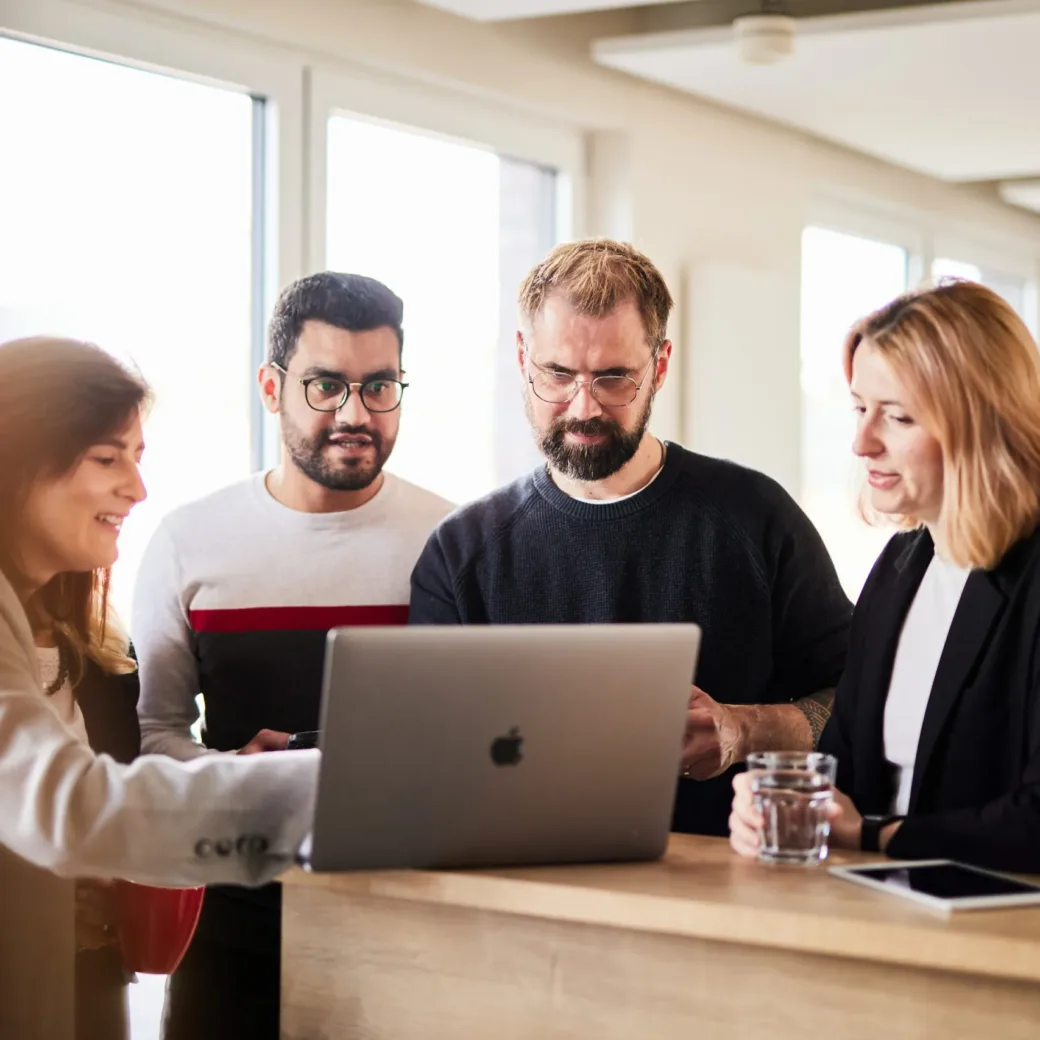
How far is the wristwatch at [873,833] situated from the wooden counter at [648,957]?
0.06 metres

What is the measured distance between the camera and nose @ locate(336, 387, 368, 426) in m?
2.56

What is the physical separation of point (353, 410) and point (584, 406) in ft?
1.28

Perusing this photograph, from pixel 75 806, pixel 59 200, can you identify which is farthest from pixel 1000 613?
pixel 59 200

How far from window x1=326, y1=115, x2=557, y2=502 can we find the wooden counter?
268cm

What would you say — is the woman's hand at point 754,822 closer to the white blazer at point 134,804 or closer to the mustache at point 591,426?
the white blazer at point 134,804

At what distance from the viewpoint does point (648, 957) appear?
1.66m

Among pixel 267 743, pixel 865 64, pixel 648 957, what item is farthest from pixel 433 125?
pixel 648 957

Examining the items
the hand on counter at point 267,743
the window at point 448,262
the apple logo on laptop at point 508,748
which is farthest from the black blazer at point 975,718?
the window at point 448,262

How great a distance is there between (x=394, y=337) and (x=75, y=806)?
1.16m

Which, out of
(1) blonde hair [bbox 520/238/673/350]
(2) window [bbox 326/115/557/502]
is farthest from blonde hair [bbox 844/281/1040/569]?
(2) window [bbox 326/115/557/502]

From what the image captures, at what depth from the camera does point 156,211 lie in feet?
12.0

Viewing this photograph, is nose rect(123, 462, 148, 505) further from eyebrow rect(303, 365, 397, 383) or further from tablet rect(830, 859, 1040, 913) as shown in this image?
tablet rect(830, 859, 1040, 913)

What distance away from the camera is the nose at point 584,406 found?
2.46m

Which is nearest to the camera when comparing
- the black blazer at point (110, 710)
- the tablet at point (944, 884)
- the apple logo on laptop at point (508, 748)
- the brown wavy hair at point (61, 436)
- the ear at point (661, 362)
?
the tablet at point (944, 884)
